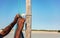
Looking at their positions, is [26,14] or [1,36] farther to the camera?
[1,36]

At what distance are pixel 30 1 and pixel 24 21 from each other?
34cm

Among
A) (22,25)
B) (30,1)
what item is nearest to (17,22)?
(22,25)

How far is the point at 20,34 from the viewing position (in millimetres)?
4133

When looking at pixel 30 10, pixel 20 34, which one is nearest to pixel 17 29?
pixel 20 34

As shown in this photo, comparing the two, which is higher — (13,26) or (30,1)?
(30,1)

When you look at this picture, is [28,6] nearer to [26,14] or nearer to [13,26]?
[26,14]

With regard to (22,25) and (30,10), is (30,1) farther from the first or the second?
(22,25)

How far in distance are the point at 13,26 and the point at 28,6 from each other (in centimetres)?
47

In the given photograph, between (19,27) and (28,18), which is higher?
(28,18)

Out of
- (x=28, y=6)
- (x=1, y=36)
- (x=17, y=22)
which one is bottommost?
(x=1, y=36)

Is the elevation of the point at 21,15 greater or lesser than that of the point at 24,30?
greater

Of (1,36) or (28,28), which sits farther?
(1,36)

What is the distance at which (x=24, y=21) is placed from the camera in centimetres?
Result: 414

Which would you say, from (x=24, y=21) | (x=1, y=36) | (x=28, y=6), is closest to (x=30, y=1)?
(x=28, y=6)
